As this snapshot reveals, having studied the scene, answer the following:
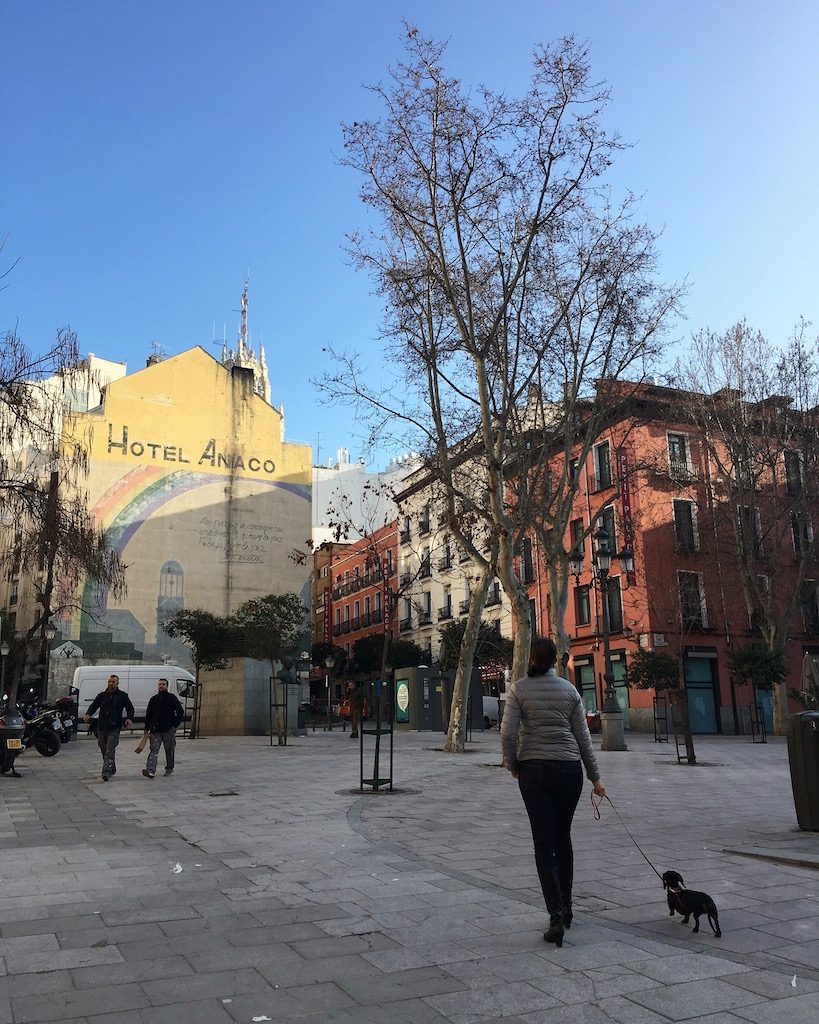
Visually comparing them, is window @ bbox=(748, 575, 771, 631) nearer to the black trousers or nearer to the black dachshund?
the black dachshund

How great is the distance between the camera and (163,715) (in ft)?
49.7

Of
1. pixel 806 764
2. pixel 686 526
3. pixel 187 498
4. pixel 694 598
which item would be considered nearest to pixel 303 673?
pixel 694 598

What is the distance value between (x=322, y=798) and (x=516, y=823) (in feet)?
10.8

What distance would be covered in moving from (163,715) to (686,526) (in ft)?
97.7

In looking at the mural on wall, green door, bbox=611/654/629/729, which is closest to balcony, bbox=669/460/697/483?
green door, bbox=611/654/629/729

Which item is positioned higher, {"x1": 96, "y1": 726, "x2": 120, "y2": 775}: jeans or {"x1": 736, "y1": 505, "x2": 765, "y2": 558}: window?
{"x1": 736, "y1": 505, "x2": 765, "y2": 558}: window

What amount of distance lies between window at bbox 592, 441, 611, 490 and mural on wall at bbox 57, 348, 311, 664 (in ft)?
85.2

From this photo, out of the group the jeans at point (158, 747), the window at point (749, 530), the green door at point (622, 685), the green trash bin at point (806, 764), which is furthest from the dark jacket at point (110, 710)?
the green door at point (622, 685)

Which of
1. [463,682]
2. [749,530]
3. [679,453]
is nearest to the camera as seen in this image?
[463,682]

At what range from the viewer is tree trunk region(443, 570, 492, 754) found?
2088 cm

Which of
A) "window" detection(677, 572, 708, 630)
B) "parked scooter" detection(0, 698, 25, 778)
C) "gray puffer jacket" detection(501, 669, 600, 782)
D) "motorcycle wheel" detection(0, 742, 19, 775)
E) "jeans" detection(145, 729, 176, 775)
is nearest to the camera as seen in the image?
"gray puffer jacket" detection(501, 669, 600, 782)

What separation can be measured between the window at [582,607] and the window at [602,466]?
476cm

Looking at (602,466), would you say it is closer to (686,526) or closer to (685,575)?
(686,526)

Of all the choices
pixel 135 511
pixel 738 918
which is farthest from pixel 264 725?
pixel 135 511
